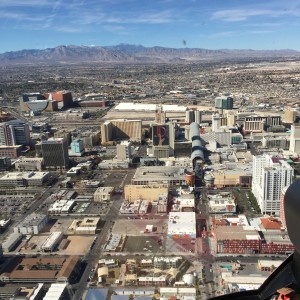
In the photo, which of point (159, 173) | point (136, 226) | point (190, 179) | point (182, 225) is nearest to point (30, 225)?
point (136, 226)

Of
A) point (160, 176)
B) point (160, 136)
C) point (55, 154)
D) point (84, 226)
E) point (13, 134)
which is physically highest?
point (160, 136)

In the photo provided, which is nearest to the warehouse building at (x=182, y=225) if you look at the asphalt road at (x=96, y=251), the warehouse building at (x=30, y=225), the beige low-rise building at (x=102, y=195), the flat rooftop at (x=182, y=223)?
the flat rooftop at (x=182, y=223)

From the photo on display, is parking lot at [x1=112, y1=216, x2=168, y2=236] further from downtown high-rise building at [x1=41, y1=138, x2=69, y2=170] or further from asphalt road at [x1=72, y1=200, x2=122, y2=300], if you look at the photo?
downtown high-rise building at [x1=41, y1=138, x2=69, y2=170]

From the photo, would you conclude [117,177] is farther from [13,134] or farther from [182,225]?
[13,134]

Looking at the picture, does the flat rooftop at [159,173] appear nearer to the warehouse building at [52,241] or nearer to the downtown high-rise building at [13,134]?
the warehouse building at [52,241]

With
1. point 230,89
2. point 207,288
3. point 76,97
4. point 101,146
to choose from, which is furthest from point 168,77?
point 207,288

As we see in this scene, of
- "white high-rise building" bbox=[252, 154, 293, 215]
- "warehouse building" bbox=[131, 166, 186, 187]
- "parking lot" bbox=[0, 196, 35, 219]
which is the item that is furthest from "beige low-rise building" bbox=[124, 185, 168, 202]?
"parking lot" bbox=[0, 196, 35, 219]
